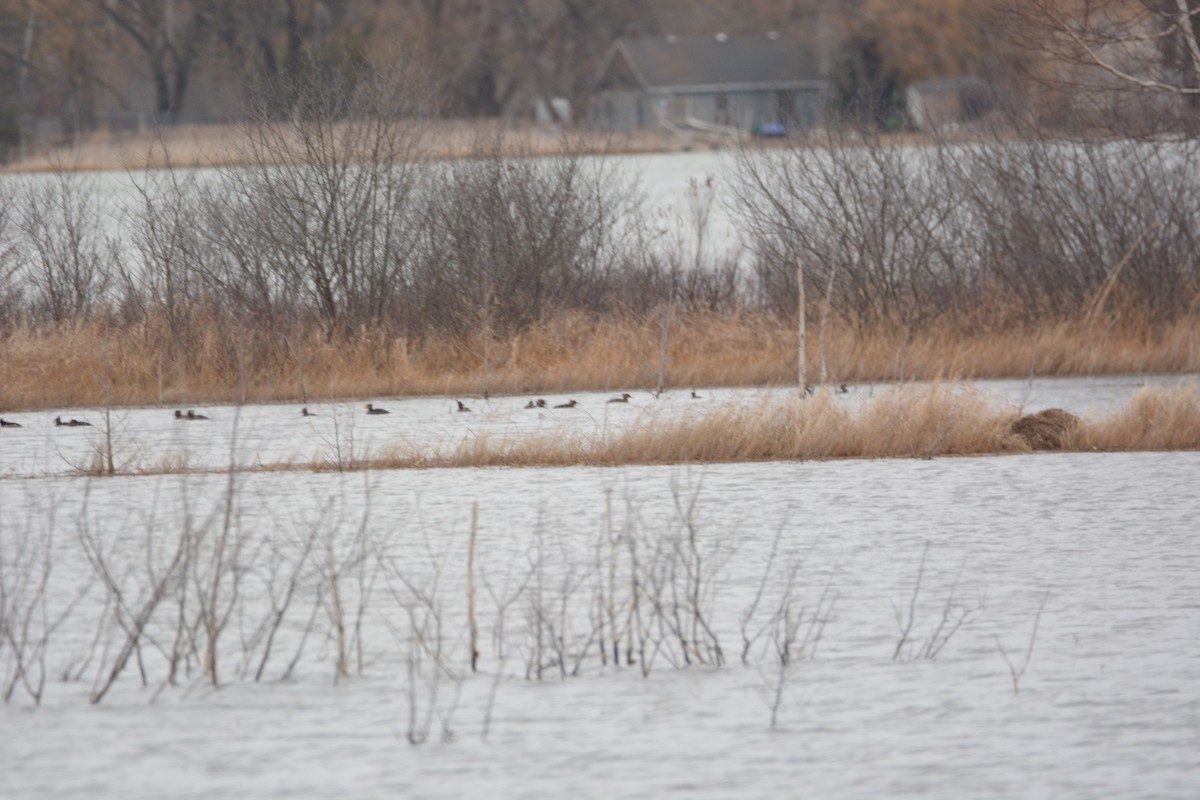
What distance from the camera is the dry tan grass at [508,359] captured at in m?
16.9

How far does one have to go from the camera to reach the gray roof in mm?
66250

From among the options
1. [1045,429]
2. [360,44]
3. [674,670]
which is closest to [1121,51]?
[1045,429]

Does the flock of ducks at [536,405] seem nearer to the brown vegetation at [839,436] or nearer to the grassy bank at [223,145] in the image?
the brown vegetation at [839,436]

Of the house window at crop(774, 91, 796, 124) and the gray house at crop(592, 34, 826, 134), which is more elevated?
the gray house at crop(592, 34, 826, 134)

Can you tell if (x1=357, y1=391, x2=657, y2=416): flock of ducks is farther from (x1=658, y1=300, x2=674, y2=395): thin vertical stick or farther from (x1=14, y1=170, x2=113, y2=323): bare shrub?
(x1=14, y1=170, x2=113, y2=323): bare shrub

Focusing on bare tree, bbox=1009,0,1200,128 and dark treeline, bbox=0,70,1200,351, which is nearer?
bare tree, bbox=1009,0,1200,128

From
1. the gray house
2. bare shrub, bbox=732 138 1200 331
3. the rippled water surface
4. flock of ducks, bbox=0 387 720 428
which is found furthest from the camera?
the gray house

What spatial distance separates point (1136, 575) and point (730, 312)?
38.9 feet

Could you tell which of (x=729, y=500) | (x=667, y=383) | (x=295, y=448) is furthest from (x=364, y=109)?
(x=729, y=500)

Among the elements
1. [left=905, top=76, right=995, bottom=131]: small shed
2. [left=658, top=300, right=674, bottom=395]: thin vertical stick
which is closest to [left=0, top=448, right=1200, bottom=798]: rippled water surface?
[left=658, top=300, right=674, bottom=395]: thin vertical stick

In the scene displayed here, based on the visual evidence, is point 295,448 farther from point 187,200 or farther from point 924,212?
point 924,212

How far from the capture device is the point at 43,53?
57.3 metres

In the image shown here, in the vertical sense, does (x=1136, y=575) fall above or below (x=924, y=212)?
below

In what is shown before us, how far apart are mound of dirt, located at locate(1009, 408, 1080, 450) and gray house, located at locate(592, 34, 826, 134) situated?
5115 cm
